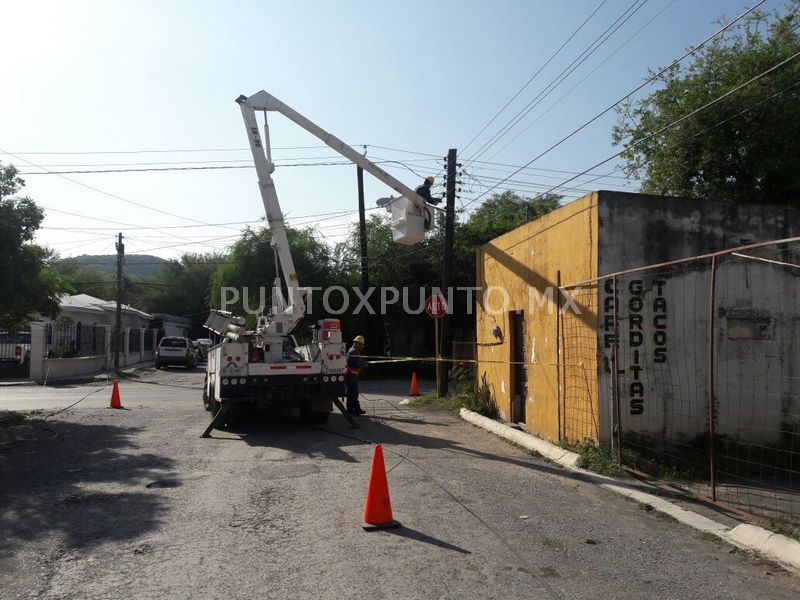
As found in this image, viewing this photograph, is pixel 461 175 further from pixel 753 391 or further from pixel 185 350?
A: pixel 185 350

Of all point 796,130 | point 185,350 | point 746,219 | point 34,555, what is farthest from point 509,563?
point 185,350

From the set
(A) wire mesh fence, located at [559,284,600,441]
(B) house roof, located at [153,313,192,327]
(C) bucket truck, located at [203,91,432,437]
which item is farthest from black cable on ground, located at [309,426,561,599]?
(B) house roof, located at [153,313,192,327]

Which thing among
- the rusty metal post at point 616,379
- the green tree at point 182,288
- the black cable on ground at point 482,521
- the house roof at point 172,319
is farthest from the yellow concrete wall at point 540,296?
the green tree at point 182,288

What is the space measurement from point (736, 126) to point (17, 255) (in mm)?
16318

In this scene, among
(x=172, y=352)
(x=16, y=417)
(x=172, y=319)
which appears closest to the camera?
(x=16, y=417)

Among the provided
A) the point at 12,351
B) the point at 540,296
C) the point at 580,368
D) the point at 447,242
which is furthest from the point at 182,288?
the point at 580,368

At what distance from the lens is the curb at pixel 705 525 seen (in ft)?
18.1

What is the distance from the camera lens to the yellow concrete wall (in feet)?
31.7

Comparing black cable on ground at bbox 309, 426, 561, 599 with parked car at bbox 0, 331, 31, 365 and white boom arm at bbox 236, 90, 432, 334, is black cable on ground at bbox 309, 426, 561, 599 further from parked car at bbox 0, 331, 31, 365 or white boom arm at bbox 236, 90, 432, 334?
parked car at bbox 0, 331, 31, 365

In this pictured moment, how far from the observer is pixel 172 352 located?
3522cm

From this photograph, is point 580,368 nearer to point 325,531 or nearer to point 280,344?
point 325,531

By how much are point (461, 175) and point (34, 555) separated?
16.1 metres

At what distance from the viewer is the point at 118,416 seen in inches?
574

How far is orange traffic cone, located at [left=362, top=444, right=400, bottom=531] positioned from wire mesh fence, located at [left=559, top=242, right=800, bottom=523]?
3.91 meters
